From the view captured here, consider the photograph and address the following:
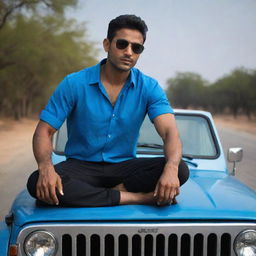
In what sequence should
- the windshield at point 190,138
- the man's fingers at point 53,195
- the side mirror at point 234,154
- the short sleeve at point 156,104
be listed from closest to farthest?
the man's fingers at point 53,195
the short sleeve at point 156,104
the side mirror at point 234,154
the windshield at point 190,138

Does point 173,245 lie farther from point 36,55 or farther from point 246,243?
point 36,55

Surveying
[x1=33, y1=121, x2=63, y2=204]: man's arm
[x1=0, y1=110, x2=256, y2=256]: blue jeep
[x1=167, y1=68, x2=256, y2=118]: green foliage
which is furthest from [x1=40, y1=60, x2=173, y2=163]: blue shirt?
[x1=167, y1=68, x2=256, y2=118]: green foliage

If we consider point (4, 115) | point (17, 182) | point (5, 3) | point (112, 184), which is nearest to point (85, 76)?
point (112, 184)

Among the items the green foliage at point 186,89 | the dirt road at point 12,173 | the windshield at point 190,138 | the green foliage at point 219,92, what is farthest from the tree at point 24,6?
the green foliage at point 186,89

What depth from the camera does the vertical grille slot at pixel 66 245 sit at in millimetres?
2195

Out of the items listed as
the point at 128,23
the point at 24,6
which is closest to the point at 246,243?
the point at 128,23

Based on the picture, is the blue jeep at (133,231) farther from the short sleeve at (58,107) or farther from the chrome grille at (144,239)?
the short sleeve at (58,107)

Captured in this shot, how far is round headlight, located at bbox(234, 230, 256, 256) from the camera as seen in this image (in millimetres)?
2205

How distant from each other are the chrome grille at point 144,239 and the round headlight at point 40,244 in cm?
2

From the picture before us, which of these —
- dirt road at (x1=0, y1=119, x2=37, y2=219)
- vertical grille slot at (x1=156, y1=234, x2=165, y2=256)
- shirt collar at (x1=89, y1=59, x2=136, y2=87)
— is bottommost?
dirt road at (x1=0, y1=119, x2=37, y2=219)

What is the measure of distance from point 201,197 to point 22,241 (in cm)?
103

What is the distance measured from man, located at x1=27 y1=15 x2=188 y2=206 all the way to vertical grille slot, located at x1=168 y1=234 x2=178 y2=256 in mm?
436

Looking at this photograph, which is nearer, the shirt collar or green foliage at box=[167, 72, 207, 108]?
the shirt collar

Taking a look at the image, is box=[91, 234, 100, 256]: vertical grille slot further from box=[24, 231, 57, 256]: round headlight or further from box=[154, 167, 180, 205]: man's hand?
box=[154, 167, 180, 205]: man's hand
